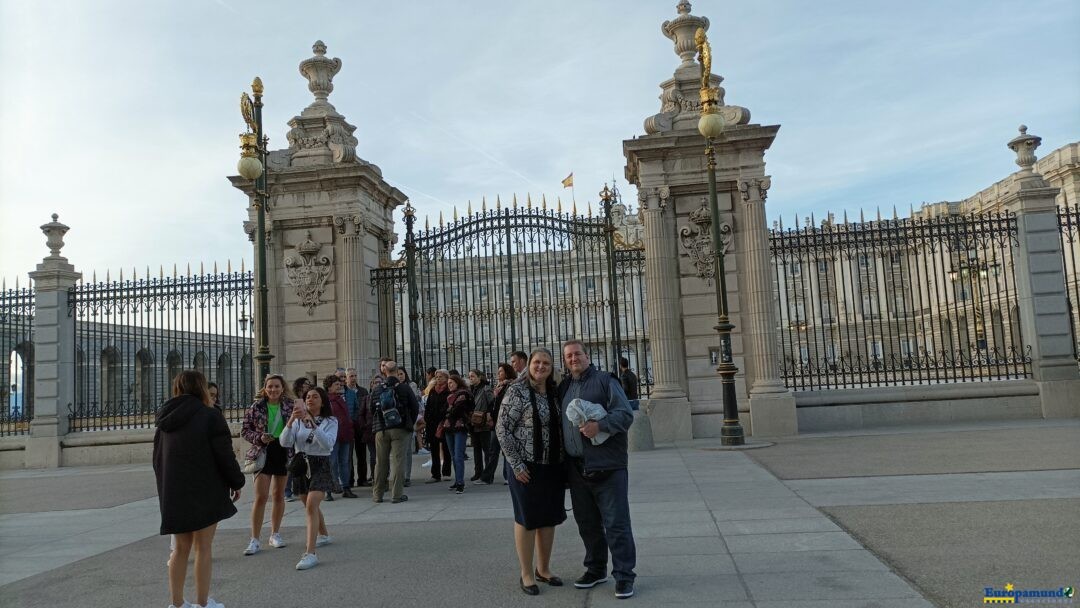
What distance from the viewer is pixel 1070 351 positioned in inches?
664

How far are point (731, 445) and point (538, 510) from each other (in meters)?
9.04

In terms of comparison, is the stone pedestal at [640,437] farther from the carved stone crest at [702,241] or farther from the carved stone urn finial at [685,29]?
the carved stone urn finial at [685,29]

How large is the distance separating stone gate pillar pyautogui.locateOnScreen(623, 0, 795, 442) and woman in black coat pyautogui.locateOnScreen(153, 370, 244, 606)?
1134 centimetres

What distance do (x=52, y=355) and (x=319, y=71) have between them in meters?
9.45

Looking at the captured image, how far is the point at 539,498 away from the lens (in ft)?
18.5

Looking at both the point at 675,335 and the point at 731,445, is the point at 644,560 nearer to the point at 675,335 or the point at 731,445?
the point at 731,445

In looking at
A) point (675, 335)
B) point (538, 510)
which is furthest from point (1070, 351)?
point (538, 510)

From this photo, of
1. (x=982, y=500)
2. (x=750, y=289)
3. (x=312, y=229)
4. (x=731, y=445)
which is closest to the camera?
(x=982, y=500)

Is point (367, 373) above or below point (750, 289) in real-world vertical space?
below

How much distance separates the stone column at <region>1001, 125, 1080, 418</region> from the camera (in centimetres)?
1677

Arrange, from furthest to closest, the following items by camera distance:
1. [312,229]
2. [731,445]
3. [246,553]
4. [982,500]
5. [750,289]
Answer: [312,229] < [750,289] < [731,445] < [982,500] < [246,553]

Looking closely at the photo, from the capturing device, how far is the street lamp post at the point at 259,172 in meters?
11.7

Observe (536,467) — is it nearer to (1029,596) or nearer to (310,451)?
(310,451)

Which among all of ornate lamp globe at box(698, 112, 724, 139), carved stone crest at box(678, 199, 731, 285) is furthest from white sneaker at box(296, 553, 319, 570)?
carved stone crest at box(678, 199, 731, 285)
